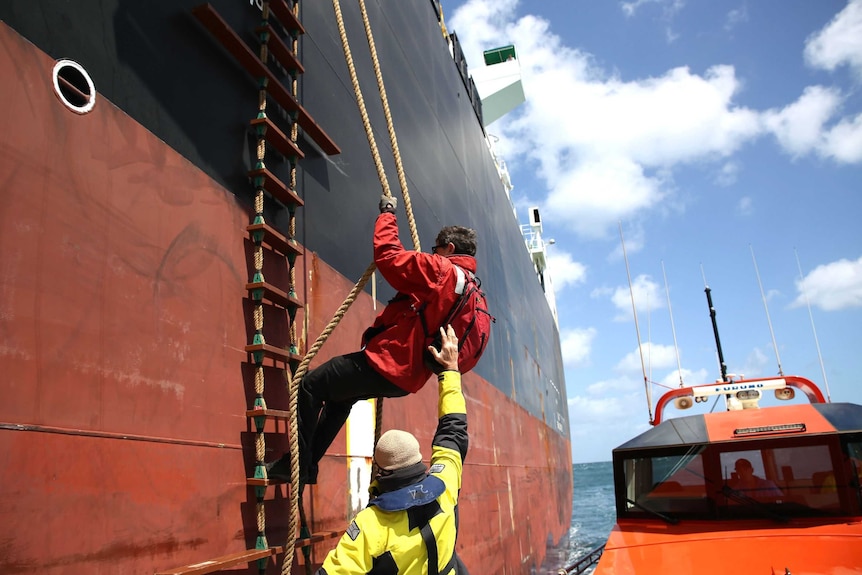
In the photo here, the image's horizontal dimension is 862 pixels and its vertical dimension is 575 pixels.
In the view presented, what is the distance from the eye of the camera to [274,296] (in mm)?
3455

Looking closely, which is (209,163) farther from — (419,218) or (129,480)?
(419,218)

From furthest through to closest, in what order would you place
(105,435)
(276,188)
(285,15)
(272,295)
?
(285,15)
(276,188)
(272,295)
(105,435)

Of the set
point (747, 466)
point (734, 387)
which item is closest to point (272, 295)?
point (747, 466)

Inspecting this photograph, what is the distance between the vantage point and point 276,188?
3666 millimetres

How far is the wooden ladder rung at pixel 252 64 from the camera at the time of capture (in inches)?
127

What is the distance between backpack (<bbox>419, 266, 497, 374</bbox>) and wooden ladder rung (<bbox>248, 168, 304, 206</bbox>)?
1318 millimetres

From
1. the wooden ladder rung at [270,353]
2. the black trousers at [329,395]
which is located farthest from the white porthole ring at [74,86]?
the black trousers at [329,395]

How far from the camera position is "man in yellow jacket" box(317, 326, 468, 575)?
2.02m

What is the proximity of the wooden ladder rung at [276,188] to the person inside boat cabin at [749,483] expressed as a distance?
3716mm

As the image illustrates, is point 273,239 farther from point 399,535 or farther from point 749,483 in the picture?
point 749,483

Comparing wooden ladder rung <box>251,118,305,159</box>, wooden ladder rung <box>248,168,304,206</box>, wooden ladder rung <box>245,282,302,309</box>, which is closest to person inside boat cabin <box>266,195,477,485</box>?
wooden ladder rung <box>245,282,302,309</box>

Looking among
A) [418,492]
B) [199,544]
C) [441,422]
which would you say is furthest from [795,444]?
[199,544]

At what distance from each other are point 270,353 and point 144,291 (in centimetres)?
88

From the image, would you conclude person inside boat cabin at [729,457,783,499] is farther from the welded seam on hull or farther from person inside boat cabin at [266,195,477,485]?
the welded seam on hull
